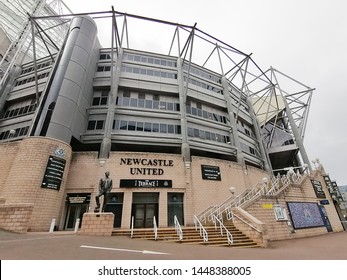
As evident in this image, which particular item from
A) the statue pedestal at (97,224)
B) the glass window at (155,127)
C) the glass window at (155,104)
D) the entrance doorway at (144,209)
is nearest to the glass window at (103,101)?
the glass window at (155,104)

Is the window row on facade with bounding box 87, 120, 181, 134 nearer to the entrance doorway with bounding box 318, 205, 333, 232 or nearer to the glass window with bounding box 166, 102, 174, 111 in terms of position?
the glass window with bounding box 166, 102, 174, 111

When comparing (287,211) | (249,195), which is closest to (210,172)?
(249,195)

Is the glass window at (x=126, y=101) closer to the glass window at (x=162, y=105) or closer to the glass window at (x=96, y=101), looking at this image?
the glass window at (x=96, y=101)

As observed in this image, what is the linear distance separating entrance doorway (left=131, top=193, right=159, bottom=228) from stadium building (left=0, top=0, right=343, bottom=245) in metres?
0.09

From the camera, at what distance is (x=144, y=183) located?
18.1 m

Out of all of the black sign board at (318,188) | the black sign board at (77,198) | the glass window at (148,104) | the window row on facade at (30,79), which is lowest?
the black sign board at (77,198)

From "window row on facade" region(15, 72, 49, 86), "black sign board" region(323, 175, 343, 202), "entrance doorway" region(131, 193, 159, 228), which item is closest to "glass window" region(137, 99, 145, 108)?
"entrance doorway" region(131, 193, 159, 228)

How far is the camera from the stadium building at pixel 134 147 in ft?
49.1

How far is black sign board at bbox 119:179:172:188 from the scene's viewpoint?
17750 millimetres

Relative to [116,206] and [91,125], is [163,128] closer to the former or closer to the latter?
[91,125]

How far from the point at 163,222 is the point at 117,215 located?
4.09m

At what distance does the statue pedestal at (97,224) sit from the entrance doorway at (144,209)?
770cm

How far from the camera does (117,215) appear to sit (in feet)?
56.3

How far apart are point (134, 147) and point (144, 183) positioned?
540cm
